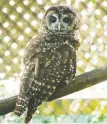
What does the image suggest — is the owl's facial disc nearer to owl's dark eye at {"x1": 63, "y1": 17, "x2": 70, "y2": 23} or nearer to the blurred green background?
owl's dark eye at {"x1": 63, "y1": 17, "x2": 70, "y2": 23}

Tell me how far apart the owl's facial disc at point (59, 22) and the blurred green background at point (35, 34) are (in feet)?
1.06

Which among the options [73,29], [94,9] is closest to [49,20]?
[73,29]

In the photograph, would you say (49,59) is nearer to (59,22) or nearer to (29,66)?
(29,66)

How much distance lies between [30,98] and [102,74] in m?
0.31

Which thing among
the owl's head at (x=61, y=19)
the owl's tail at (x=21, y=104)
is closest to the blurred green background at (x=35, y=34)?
the owl's head at (x=61, y=19)

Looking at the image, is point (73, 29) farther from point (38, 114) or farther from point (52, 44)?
point (38, 114)

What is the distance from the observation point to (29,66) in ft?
6.04

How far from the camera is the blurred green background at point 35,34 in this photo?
2295 mm

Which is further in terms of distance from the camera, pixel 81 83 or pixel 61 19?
pixel 61 19

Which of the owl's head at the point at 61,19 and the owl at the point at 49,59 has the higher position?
the owl's head at the point at 61,19

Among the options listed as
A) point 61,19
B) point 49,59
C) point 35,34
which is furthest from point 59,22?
point 35,34

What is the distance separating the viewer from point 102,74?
1551 mm

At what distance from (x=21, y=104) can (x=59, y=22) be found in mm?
621

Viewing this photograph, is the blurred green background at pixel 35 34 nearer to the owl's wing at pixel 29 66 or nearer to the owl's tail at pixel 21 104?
the owl's wing at pixel 29 66
